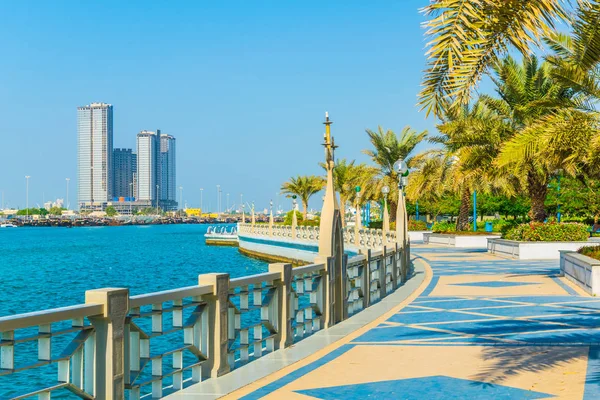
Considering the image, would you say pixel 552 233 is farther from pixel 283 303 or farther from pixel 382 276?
pixel 283 303

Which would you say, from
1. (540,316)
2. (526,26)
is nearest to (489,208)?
(540,316)

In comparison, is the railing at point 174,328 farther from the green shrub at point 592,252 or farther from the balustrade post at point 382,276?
the green shrub at point 592,252

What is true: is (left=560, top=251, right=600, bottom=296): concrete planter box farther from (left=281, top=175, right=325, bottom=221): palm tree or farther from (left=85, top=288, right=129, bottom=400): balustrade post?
(left=281, top=175, right=325, bottom=221): palm tree

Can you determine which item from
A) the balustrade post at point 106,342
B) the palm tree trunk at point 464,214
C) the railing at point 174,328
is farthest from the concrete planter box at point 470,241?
the balustrade post at point 106,342

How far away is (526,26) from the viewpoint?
27.6 ft

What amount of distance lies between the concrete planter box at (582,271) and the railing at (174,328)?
19.1ft

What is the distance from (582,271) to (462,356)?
937 centimetres

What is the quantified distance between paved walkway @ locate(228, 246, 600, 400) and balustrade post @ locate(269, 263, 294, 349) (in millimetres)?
551

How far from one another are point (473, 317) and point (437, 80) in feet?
17.2

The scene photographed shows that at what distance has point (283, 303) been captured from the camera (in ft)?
31.2

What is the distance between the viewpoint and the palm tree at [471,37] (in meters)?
8.09

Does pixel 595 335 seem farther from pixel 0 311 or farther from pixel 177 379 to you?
pixel 0 311

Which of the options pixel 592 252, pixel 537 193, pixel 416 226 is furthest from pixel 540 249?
pixel 416 226

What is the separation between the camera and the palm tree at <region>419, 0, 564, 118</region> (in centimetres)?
809
